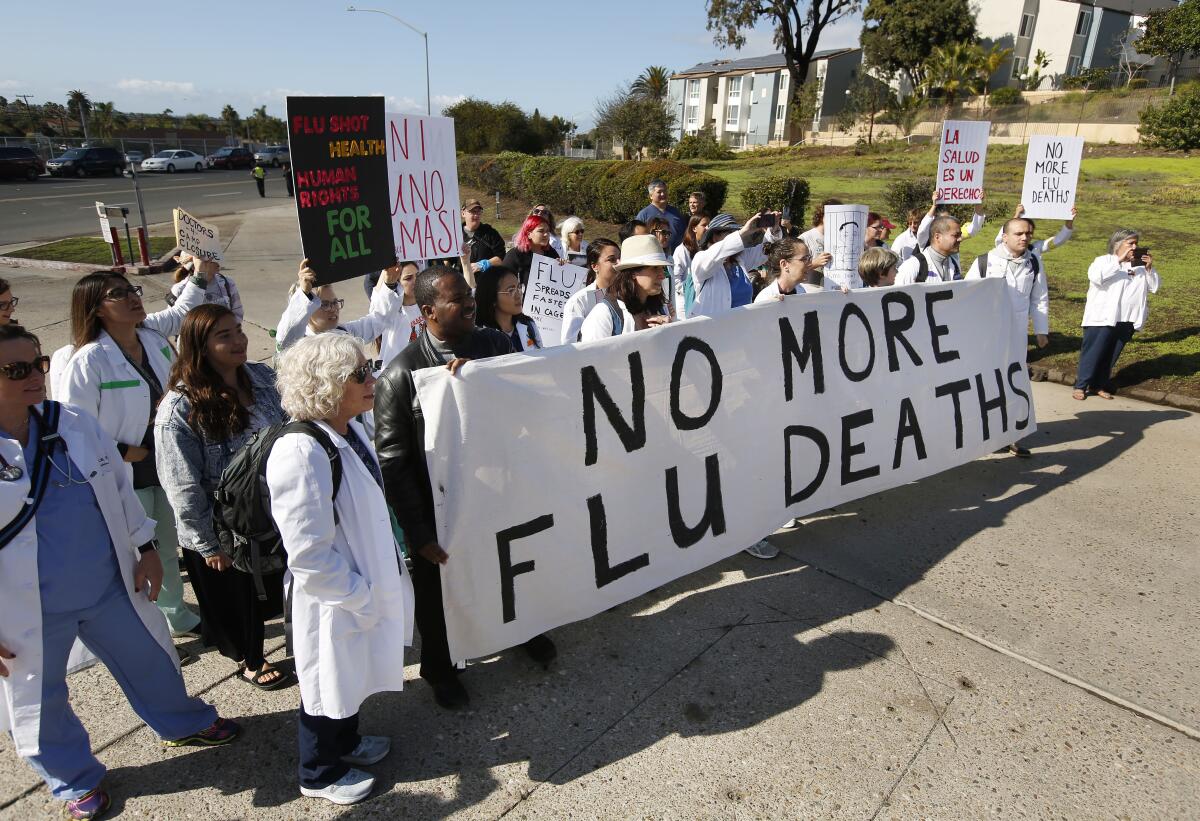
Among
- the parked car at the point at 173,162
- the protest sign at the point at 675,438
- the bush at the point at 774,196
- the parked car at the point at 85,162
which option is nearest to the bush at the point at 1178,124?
the bush at the point at 774,196

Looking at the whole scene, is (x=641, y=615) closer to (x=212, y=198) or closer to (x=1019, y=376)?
(x=1019, y=376)

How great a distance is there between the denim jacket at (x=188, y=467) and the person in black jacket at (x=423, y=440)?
Result: 65cm

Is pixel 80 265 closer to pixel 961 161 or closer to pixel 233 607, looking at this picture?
pixel 233 607

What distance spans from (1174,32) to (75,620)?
6260cm

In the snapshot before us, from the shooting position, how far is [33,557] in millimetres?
2266

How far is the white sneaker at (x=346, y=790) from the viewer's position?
8.59 ft

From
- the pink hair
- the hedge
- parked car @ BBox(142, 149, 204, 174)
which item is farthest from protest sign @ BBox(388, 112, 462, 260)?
parked car @ BBox(142, 149, 204, 174)

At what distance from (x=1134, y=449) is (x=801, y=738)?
5020mm

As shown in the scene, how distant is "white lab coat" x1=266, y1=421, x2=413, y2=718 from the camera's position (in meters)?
2.24

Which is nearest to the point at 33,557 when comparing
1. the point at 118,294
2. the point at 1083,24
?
the point at 118,294

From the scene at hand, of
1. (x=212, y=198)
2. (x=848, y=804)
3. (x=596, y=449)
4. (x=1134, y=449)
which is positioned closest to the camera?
(x=848, y=804)

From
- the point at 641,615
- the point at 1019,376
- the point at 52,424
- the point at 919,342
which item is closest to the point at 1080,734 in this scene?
the point at 641,615

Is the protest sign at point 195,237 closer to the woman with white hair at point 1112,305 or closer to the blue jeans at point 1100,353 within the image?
the woman with white hair at point 1112,305

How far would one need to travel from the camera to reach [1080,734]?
301 centimetres
